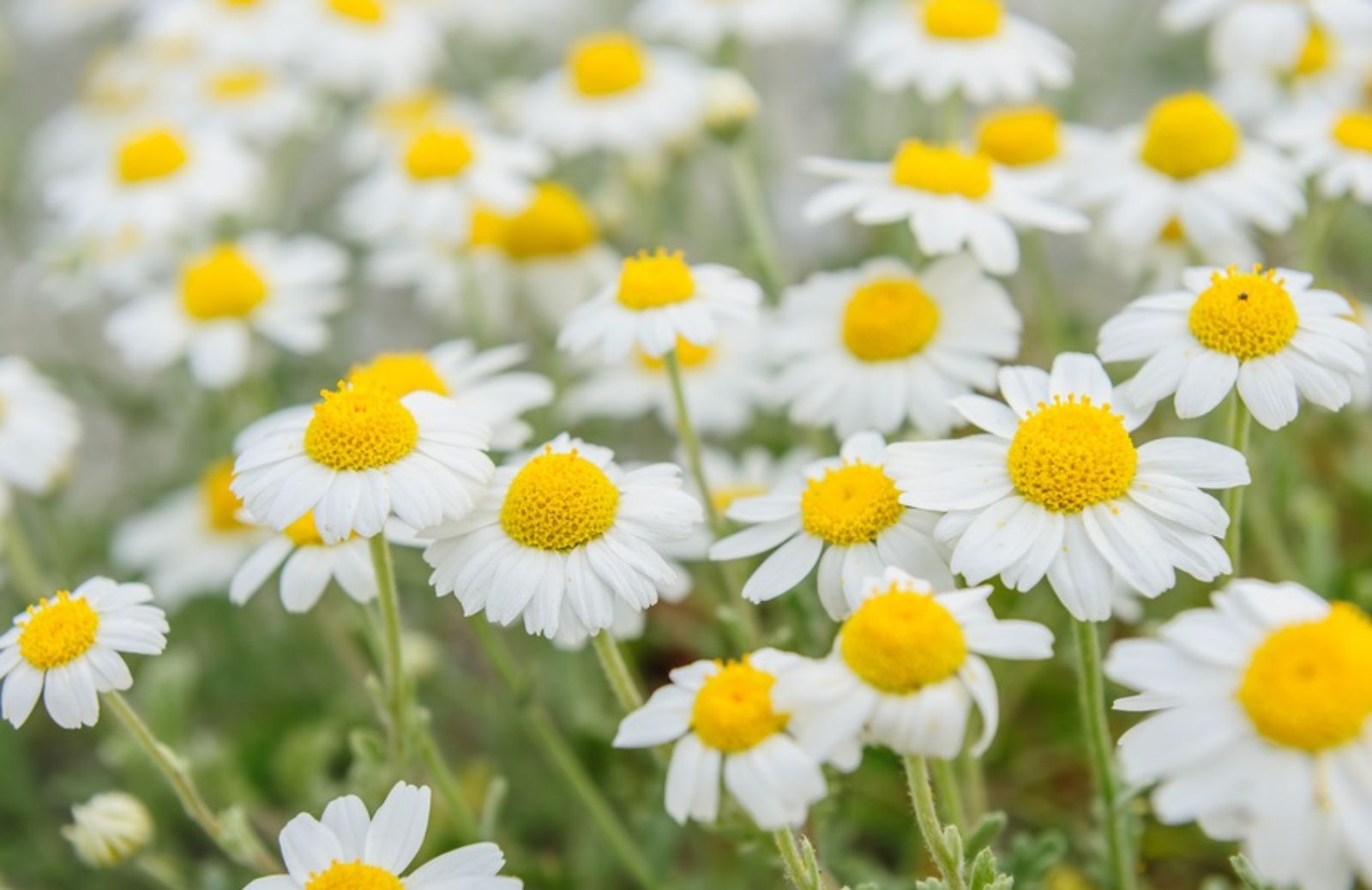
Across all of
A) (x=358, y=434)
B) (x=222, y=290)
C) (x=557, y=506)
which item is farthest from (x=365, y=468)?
(x=222, y=290)

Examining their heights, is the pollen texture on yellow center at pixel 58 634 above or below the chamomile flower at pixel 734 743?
below

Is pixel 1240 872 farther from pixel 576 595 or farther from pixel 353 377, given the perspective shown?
pixel 353 377

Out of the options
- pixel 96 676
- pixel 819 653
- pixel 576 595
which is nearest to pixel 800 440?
pixel 819 653

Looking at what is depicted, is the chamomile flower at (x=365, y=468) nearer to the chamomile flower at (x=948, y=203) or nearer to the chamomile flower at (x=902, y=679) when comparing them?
the chamomile flower at (x=902, y=679)

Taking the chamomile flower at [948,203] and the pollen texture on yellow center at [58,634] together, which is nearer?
the pollen texture on yellow center at [58,634]

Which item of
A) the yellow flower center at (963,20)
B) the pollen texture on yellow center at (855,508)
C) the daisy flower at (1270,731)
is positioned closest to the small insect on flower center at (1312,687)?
the daisy flower at (1270,731)

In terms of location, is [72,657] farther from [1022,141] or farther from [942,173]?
[1022,141]
